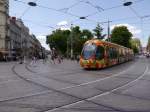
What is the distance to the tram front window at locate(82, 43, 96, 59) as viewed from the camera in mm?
35094

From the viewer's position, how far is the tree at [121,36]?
110 m

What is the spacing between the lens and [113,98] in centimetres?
1348

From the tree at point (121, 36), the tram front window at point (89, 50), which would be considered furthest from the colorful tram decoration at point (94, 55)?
the tree at point (121, 36)

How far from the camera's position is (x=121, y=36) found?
11081 centimetres

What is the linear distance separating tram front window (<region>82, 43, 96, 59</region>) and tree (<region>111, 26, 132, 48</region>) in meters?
74.6

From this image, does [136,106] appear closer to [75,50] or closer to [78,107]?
[78,107]

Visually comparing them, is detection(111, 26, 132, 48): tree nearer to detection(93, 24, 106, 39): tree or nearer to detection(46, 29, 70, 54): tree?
detection(93, 24, 106, 39): tree

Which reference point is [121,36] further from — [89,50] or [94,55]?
[94,55]

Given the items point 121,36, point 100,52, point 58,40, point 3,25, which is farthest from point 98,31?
point 100,52

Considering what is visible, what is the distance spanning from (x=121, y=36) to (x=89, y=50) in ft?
252

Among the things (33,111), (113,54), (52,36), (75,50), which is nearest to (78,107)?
(33,111)

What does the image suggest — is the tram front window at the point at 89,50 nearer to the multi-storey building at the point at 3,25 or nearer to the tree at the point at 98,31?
the multi-storey building at the point at 3,25

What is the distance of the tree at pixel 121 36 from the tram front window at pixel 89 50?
2937 inches

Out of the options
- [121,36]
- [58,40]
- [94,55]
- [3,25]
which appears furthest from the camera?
[58,40]
